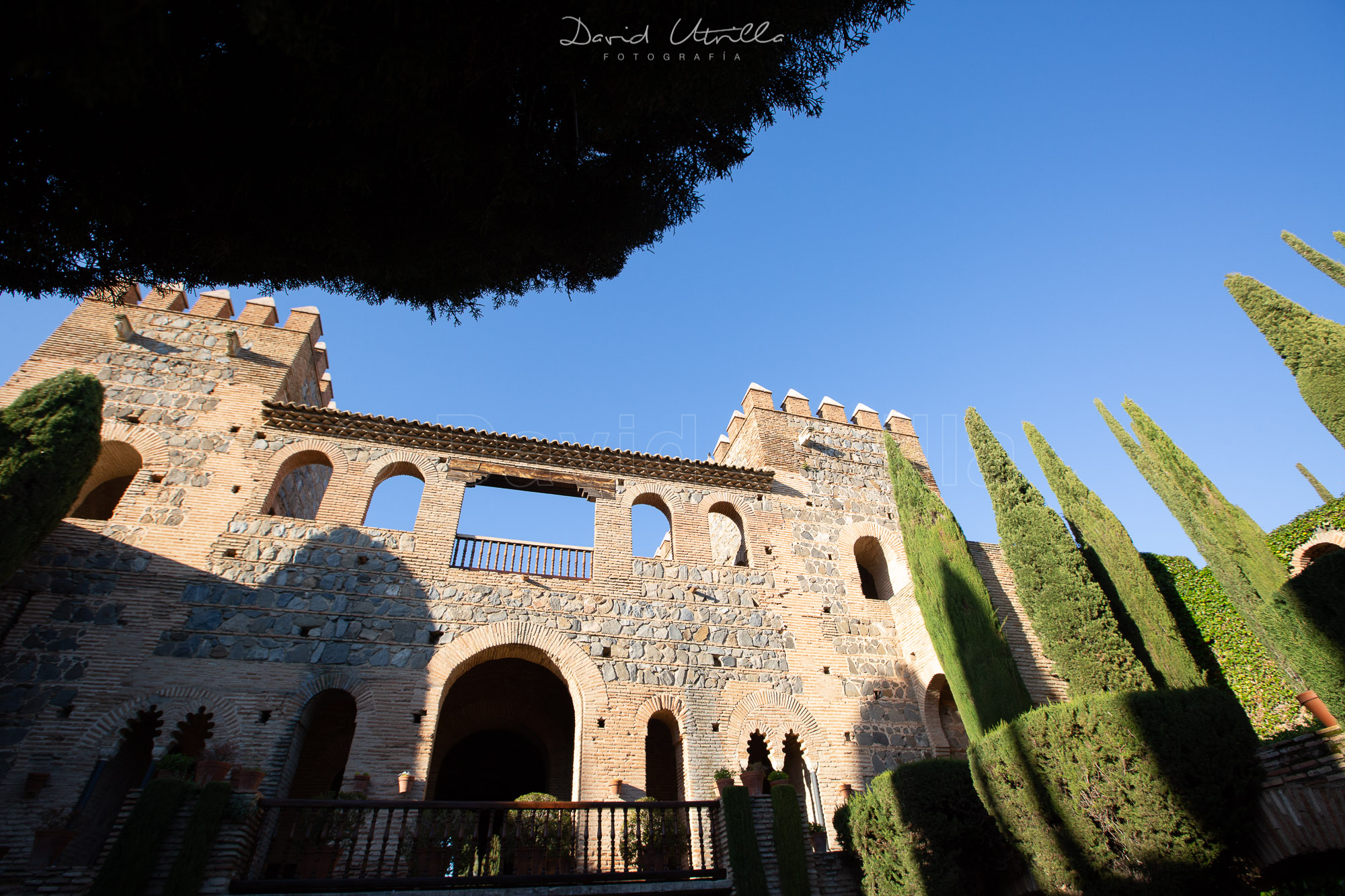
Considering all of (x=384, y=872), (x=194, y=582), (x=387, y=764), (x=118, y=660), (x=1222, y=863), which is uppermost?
(x=194, y=582)

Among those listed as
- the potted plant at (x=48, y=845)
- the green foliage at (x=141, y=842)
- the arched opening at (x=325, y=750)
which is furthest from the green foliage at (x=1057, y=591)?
the potted plant at (x=48, y=845)

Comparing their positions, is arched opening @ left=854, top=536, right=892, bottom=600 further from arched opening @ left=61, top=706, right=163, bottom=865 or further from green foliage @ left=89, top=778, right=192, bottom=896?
arched opening @ left=61, top=706, right=163, bottom=865

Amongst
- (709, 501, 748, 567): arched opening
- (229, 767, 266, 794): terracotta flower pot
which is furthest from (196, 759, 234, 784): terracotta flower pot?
(709, 501, 748, 567): arched opening

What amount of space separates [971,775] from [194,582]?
10.1 m

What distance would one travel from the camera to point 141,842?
5.92 meters

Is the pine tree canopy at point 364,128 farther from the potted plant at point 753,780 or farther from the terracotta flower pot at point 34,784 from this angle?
the potted plant at point 753,780

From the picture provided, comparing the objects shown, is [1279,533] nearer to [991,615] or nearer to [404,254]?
[991,615]

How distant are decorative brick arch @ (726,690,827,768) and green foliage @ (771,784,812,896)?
2132 millimetres

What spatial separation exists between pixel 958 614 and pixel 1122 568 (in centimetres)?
276

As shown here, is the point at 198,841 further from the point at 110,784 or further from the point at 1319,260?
the point at 1319,260

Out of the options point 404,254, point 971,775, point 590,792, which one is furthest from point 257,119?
point 971,775

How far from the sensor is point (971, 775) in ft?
25.2

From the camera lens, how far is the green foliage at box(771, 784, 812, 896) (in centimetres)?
704

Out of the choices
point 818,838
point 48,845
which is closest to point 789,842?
point 818,838
